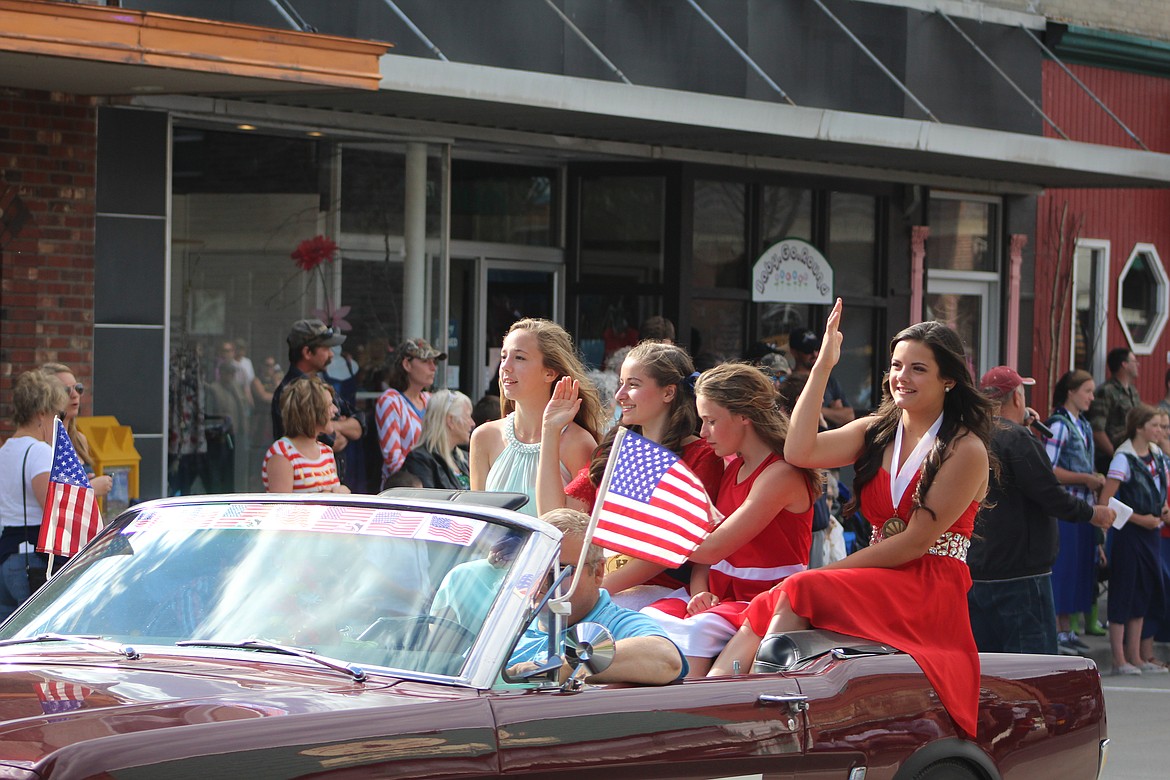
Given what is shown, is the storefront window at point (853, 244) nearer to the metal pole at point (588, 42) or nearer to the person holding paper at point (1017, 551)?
the metal pole at point (588, 42)

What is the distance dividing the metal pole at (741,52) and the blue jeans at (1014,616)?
680cm

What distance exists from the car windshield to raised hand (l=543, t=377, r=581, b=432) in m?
1.89

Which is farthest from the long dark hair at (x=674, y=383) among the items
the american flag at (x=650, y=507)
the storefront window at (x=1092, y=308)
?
the storefront window at (x=1092, y=308)

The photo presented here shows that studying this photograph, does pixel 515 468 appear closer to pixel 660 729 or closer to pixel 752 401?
pixel 752 401

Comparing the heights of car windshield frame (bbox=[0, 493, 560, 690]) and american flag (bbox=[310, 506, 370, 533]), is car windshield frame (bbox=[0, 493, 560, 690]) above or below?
below

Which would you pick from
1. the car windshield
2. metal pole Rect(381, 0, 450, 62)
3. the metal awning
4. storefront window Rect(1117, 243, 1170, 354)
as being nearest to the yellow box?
the metal awning

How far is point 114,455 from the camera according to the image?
1034 centimetres

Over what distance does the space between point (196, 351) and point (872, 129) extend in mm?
5726

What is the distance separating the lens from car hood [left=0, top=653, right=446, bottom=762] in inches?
130

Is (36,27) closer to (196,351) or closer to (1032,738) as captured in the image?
(196,351)

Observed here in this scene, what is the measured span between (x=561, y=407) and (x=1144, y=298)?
1426cm

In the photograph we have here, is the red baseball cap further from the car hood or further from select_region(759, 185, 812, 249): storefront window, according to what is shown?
select_region(759, 185, 812, 249): storefront window

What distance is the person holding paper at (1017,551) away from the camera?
814 centimetres

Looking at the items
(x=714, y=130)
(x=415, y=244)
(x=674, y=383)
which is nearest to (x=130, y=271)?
(x=415, y=244)
